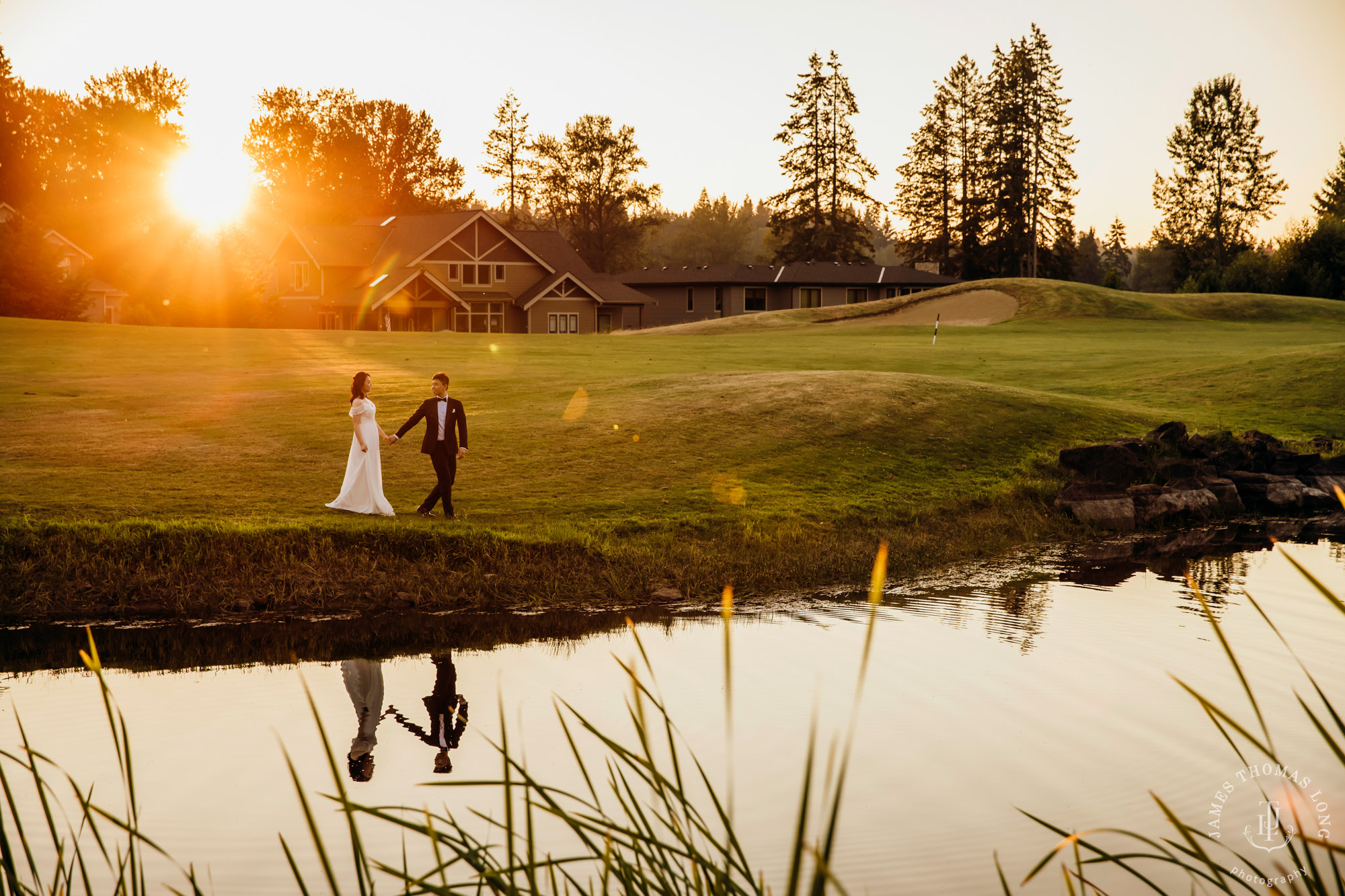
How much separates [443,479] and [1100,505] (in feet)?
36.5

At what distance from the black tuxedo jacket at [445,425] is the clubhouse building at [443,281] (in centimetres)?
4819

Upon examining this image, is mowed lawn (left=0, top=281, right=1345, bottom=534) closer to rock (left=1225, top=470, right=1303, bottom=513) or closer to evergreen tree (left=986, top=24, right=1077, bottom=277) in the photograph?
rock (left=1225, top=470, right=1303, bottom=513)

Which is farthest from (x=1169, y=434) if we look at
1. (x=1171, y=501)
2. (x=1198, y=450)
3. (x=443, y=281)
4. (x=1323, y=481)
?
(x=443, y=281)

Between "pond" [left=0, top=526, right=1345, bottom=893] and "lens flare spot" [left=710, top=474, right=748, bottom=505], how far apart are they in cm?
350

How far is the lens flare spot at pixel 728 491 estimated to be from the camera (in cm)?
1752

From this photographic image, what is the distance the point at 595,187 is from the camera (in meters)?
99.4

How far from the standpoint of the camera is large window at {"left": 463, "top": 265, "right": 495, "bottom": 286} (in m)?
66.7

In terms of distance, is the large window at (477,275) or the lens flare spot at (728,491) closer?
the lens flare spot at (728,491)

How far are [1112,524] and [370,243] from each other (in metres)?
58.9

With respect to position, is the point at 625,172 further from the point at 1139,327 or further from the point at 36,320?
the point at 36,320

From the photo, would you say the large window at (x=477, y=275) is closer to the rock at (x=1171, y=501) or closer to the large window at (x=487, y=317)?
the large window at (x=487, y=317)

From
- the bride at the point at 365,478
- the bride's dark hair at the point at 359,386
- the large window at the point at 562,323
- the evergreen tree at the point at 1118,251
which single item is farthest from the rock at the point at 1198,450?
the evergreen tree at the point at 1118,251

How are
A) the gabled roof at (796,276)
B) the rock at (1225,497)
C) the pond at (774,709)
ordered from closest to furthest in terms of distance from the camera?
the pond at (774,709) < the rock at (1225,497) < the gabled roof at (796,276)

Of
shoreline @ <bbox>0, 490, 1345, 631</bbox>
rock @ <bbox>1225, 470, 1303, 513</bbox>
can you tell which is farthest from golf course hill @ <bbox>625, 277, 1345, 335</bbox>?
shoreline @ <bbox>0, 490, 1345, 631</bbox>
